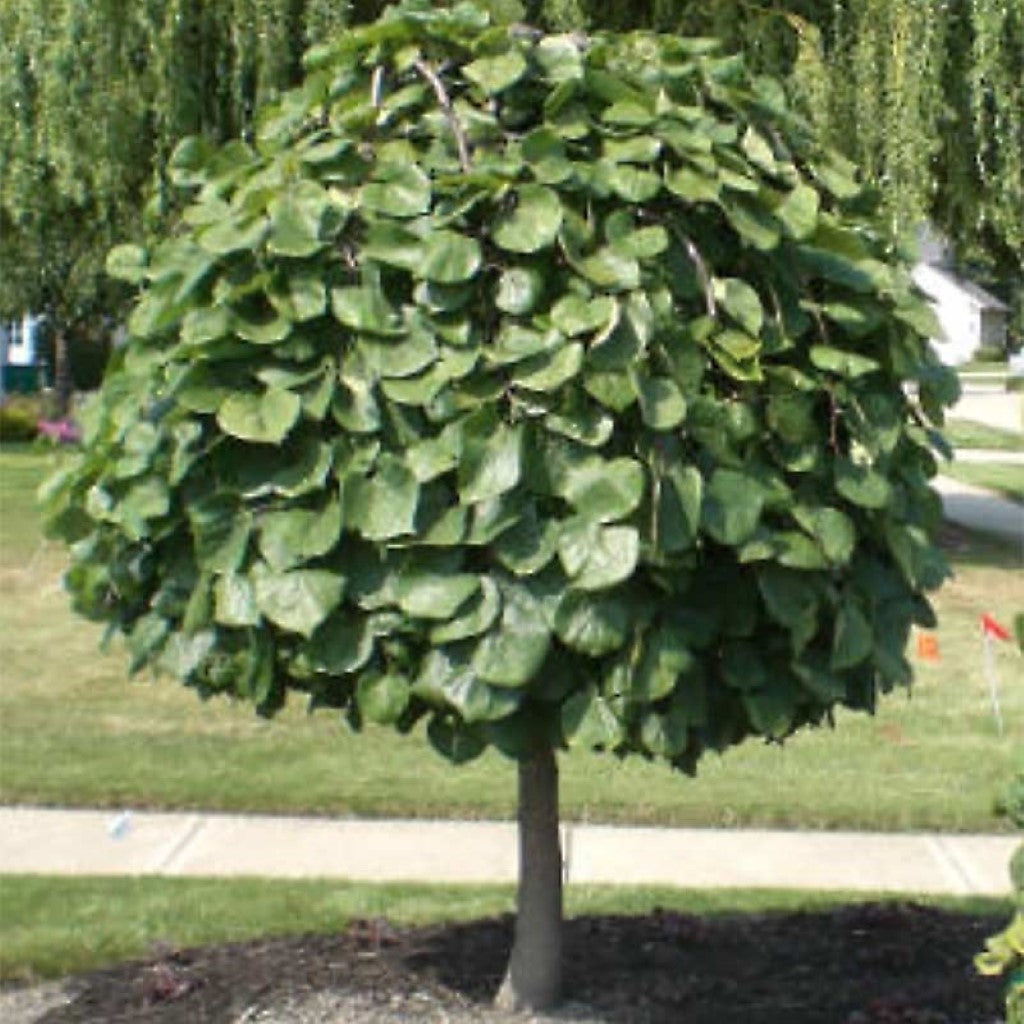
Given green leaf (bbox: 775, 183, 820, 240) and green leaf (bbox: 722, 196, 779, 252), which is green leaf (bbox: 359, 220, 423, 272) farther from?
green leaf (bbox: 775, 183, 820, 240)

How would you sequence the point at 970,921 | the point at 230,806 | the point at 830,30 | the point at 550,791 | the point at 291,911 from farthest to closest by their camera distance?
the point at 830,30, the point at 230,806, the point at 291,911, the point at 970,921, the point at 550,791

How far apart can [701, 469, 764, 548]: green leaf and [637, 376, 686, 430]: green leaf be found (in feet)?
0.44

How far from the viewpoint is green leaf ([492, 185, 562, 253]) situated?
348 cm

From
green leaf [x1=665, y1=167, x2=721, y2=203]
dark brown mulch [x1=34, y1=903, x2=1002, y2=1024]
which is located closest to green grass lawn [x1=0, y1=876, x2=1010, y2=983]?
dark brown mulch [x1=34, y1=903, x2=1002, y2=1024]

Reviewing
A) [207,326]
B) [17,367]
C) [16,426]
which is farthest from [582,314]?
[17,367]

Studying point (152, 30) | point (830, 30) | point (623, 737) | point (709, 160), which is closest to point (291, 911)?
point (623, 737)

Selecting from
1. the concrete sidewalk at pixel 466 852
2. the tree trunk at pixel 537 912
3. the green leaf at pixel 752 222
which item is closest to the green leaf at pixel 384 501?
the green leaf at pixel 752 222

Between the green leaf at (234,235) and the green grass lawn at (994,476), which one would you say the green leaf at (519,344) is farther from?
the green grass lawn at (994,476)

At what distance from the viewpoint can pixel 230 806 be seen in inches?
282

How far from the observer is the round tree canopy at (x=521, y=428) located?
11.2 ft

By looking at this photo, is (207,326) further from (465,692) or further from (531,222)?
(465,692)

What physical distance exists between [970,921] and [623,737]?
2223 millimetres

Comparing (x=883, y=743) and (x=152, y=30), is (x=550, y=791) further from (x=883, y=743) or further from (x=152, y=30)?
(x=152, y=30)

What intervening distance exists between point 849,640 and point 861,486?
281mm
